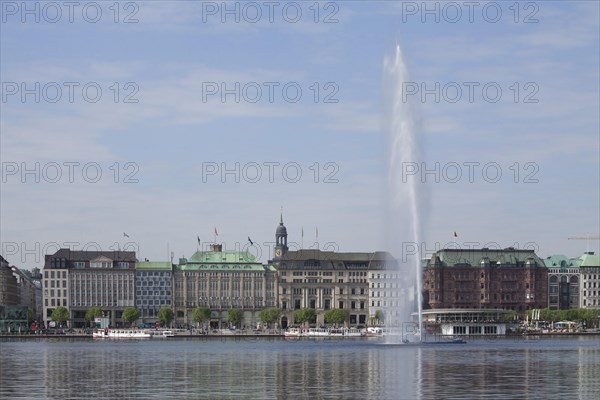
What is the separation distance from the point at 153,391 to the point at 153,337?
12589cm

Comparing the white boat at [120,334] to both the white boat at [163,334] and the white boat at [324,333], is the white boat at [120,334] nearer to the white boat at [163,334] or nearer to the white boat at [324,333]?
the white boat at [163,334]

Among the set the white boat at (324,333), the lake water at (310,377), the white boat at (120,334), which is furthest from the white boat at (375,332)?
the lake water at (310,377)

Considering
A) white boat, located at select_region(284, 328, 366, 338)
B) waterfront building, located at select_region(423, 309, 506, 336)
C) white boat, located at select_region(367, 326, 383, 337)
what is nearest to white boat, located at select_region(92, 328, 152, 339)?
white boat, located at select_region(284, 328, 366, 338)

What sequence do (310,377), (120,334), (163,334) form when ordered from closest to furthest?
(310,377) → (120,334) → (163,334)

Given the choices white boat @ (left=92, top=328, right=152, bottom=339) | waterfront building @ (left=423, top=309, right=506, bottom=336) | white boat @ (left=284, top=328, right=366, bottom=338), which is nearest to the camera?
white boat @ (left=284, top=328, right=366, bottom=338)

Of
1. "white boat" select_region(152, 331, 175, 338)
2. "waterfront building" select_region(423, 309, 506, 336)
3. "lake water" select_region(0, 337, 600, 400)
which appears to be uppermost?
"lake water" select_region(0, 337, 600, 400)

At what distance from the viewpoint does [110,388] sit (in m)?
60.4

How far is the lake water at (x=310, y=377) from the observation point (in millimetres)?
56500

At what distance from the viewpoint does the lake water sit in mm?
56500

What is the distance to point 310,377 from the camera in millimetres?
67562

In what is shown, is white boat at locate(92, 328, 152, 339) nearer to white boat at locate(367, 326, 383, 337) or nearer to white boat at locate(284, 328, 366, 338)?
white boat at locate(284, 328, 366, 338)

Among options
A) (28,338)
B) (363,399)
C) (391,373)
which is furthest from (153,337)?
(363,399)

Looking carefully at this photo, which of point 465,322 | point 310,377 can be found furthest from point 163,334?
point 310,377

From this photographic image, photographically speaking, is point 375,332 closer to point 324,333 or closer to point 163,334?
point 324,333
